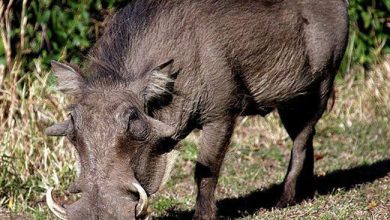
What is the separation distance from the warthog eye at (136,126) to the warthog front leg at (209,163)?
0.78 meters

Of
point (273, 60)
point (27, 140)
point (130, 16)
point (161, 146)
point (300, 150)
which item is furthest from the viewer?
point (27, 140)

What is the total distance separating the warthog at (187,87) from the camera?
16.7 feet

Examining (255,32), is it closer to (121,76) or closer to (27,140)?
(121,76)

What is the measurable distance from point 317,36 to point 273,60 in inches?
18.3

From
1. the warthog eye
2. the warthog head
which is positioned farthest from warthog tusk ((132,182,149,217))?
the warthog eye

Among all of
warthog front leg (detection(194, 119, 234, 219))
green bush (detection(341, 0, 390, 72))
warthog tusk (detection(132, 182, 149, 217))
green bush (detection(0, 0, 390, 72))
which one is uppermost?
warthog tusk (detection(132, 182, 149, 217))

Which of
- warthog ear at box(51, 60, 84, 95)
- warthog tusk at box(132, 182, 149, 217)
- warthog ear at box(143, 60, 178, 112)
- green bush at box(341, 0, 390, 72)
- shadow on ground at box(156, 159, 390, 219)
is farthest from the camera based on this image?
green bush at box(341, 0, 390, 72)

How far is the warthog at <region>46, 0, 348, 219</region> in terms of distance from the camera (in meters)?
5.08

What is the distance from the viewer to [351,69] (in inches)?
396

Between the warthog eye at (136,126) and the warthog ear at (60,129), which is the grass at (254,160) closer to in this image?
the warthog eye at (136,126)

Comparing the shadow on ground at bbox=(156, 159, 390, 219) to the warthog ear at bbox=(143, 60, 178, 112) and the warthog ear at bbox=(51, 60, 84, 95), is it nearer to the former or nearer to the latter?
the warthog ear at bbox=(143, 60, 178, 112)

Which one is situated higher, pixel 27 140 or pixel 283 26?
pixel 283 26

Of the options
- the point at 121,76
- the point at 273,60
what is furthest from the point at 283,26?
the point at 121,76

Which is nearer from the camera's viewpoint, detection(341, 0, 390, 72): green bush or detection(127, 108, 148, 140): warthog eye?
detection(127, 108, 148, 140): warthog eye
